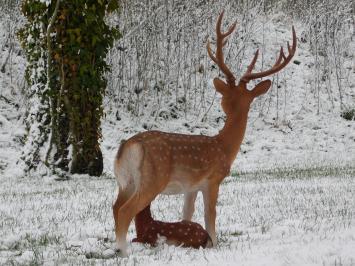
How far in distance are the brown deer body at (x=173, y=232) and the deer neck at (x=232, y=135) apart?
A: 76 centimetres

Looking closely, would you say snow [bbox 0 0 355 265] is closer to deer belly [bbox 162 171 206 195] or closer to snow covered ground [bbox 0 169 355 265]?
snow covered ground [bbox 0 169 355 265]

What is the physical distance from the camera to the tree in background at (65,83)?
1238 cm

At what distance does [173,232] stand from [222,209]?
287 cm

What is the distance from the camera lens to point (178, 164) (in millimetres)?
5070

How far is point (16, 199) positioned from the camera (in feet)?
29.9

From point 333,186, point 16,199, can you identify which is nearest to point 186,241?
point 16,199

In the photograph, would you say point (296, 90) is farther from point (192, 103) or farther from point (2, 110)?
point (2, 110)

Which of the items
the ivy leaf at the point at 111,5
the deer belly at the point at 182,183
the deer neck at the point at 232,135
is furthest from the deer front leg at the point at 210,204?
the ivy leaf at the point at 111,5

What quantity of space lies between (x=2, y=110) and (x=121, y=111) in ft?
14.9

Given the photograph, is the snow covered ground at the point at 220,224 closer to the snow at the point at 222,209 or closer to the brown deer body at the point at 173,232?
the snow at the point at 222,209

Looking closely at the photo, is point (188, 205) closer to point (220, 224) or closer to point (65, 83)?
point (220, 224)

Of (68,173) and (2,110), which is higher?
(2,110)

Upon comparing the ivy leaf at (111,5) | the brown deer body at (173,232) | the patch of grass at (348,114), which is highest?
the ivy leaf at (111,5)

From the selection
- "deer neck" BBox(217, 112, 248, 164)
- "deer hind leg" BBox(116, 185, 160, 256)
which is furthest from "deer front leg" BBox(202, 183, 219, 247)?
"deer hind leg" BBox(116, 185, 160, 256)
